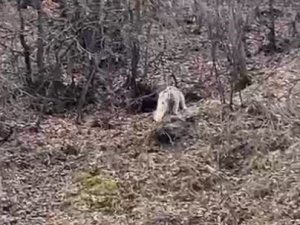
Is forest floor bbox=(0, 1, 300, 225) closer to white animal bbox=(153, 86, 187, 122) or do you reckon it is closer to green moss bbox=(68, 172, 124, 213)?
green moss bbox=(68, 172, 124, 213)

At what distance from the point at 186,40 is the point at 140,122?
3569 millimetres

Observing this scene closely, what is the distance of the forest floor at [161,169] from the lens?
7.91 metres

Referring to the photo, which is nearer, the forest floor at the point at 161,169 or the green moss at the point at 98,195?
the forest floor at the point at 161,169

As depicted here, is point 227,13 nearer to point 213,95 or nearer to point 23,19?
point 213,95

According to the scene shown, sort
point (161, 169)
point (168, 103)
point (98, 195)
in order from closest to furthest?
point (98, 195)
point (161, 169)
point (168, 103)

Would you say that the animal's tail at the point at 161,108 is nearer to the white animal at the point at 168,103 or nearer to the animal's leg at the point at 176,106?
the white animal at the point at 168,103

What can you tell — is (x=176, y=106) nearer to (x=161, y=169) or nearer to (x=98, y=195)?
(x=161, y=169)

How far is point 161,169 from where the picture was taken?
8945 mm

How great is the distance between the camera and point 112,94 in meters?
12.2

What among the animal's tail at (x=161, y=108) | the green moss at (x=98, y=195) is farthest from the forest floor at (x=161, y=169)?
the animal's tail at (x=161, y=108)

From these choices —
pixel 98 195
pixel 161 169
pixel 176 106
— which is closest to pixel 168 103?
pixel 176 106

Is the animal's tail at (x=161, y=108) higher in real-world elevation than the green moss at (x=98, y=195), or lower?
higher

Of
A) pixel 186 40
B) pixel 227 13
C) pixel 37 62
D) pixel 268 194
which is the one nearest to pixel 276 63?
pixel 186 40

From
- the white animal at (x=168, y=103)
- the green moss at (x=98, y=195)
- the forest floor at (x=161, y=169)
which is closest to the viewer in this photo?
the forest floor at (x=161, y=169)
